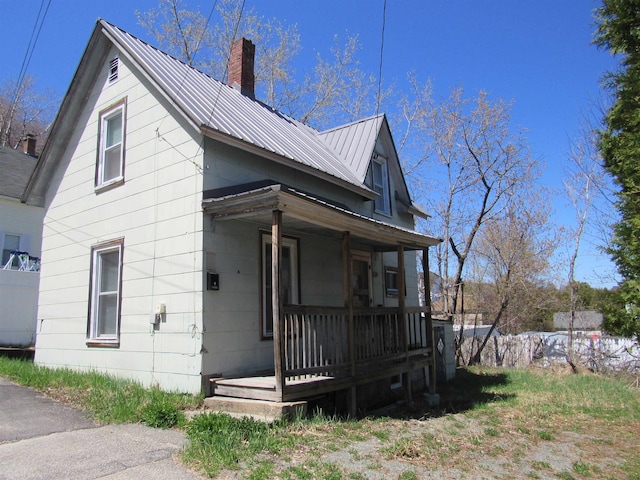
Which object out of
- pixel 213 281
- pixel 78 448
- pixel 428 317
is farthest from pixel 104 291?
pixel 428 317

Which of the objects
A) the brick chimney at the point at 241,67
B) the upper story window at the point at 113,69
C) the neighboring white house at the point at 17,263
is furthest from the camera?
the neighboring white house at the point at 17,263

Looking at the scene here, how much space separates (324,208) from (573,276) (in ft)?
50.6

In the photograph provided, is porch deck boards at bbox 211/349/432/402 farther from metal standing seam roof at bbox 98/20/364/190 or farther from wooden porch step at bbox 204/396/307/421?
metal standing seam roof at bbox 98/20/364/190

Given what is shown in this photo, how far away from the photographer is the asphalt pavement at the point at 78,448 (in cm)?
461

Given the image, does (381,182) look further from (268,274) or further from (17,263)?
(17,263)

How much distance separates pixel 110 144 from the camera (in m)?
10.0

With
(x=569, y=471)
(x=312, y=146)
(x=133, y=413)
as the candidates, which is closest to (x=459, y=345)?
(x=312, y=146)

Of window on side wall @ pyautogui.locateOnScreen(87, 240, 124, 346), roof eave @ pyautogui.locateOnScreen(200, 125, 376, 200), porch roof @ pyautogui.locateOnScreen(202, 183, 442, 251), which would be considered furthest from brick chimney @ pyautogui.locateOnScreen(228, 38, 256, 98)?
window on side wall @ pyautogui.locateOnScreen(87, 240, 124, 346)

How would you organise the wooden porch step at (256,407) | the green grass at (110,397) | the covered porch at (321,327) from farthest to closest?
the covered porch at (321,327) < the green grass at (110,397) < the wooden porch step at (256,407)

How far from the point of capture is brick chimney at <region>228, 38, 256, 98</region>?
1299 centimetres

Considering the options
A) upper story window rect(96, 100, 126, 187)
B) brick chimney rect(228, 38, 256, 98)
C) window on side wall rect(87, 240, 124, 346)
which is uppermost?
brick chimney rect(228, 38, 256, 98)

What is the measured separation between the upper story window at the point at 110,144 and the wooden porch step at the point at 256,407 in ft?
17.5

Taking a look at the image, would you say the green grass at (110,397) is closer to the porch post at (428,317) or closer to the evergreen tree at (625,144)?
the porch post at (428,317)

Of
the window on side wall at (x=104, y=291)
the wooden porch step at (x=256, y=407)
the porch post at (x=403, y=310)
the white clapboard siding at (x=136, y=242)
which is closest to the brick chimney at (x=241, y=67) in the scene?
the white clapboard siding at (x=136, y=242)
